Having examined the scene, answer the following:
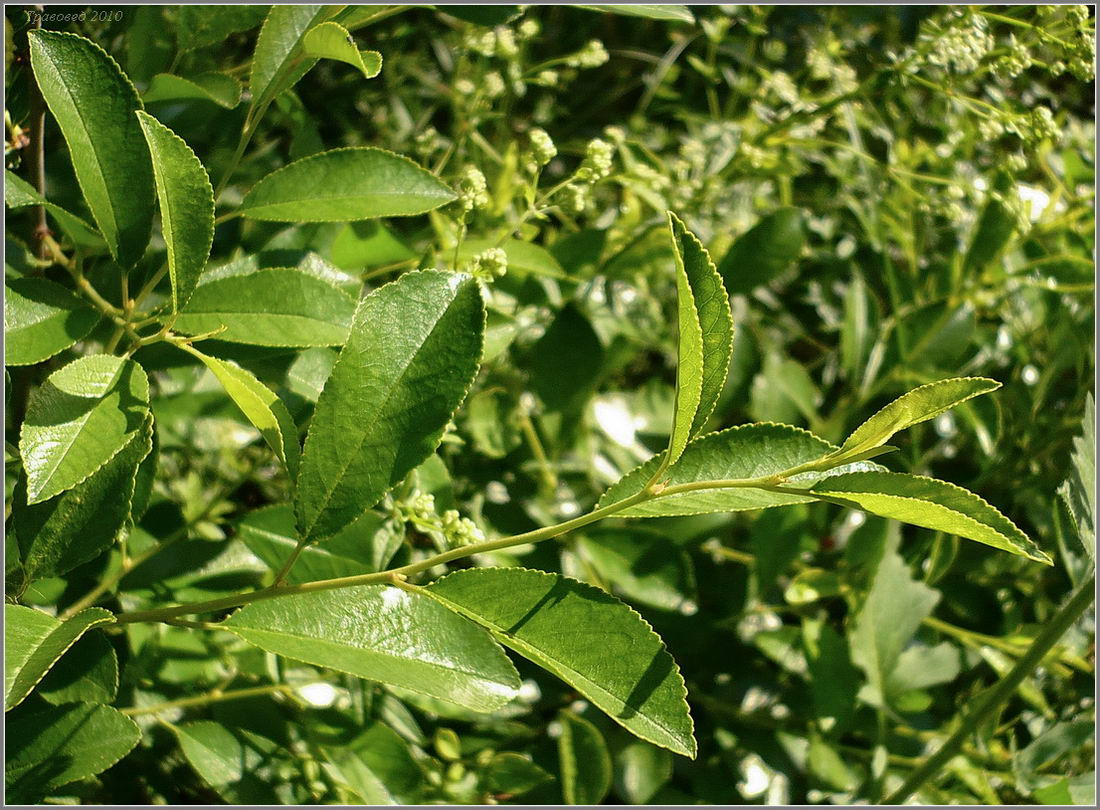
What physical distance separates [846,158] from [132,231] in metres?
1.09

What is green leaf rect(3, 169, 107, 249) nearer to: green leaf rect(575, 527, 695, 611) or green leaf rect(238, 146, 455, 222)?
green leaf rect(238, 146, 455, 222)

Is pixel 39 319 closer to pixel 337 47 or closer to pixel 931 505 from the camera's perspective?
pixel 337 47

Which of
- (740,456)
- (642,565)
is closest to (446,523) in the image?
(740,456)

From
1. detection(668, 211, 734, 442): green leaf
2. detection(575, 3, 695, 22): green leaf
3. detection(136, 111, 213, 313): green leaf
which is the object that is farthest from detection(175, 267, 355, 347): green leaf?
detection(575, 3, 695, 22): green leaf

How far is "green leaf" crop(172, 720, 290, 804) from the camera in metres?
0.78

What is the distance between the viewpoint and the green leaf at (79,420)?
56cm

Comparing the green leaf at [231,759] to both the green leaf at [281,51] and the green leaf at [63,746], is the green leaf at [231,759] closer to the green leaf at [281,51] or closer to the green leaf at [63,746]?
the green leaf at [63,746]

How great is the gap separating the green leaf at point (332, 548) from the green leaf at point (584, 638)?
21 centimetres

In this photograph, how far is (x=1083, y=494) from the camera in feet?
2.62

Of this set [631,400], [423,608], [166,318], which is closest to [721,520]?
[631,400]

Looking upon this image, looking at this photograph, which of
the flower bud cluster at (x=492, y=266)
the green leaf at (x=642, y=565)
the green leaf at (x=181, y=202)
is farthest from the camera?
the green leaf at (x=642, y=565)

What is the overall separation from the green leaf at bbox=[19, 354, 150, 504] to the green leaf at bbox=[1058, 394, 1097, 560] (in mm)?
681

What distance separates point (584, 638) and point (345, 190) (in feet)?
1.35

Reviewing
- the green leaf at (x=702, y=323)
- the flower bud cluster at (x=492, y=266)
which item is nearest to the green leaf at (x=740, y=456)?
the green leaf at (x=702, y=323)
